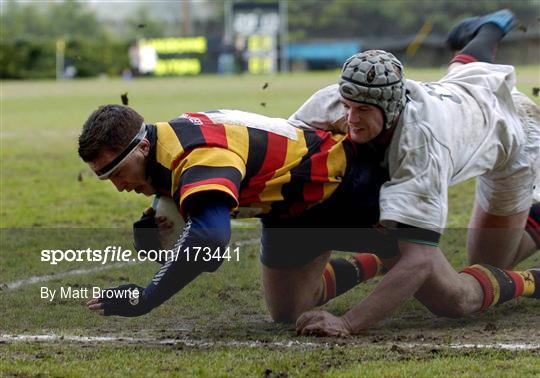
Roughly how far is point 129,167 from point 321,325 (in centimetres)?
116

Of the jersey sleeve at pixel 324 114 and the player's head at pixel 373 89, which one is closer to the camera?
the player's head at pixel 373 89

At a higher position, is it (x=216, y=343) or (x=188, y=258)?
(x=188, y=258)

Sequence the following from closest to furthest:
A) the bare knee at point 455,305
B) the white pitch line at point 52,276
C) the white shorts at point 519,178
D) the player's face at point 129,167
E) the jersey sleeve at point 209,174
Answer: the jersey sleeve at point 209,174, the player's face at point 129,167, the bare knee at point 455,305, the white shorts at point 519,178, the white pitch line at point 52,276

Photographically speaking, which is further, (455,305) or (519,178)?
(519,178)

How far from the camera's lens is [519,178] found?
5586 millimetres

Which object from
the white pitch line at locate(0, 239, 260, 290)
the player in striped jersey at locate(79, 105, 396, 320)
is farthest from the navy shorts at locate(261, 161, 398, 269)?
the white pitch line at locate(0, 239, 260, 290)

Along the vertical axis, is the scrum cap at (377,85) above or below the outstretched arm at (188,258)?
above

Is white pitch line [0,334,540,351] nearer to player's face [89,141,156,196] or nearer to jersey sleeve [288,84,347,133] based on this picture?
player's face [89,141,156,196]

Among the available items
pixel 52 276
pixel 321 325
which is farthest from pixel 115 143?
pixel 52 276

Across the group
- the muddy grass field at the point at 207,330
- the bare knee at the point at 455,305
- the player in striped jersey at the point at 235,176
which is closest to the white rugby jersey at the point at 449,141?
the player in striped jersey at the point at 235,176

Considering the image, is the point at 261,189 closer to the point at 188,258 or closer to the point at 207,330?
the point at 188,258

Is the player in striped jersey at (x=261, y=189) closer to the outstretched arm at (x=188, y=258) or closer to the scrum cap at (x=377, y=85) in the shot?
the outstretched arm at (x=188, y=258)

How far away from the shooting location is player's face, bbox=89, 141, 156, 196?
4.37 metres

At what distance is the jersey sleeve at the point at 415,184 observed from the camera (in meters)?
4.63
